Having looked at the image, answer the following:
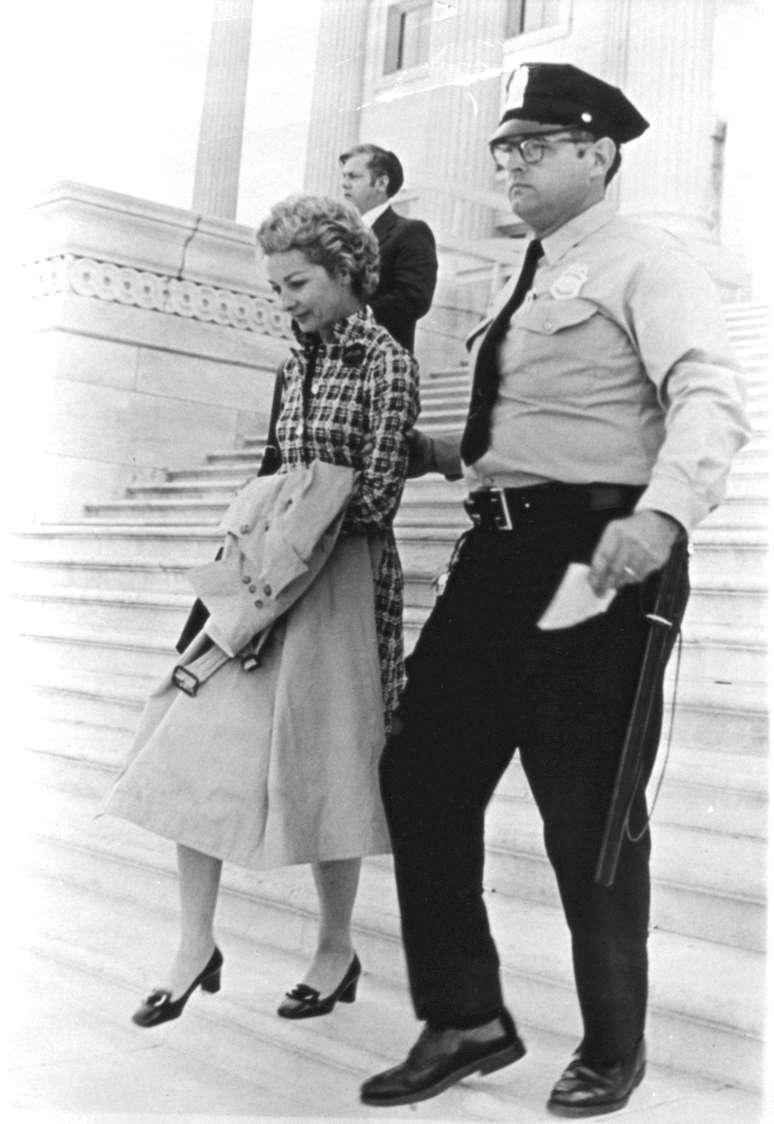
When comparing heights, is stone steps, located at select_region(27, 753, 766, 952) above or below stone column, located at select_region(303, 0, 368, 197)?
below

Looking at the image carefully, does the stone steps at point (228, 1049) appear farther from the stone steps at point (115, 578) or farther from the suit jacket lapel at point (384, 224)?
the suit jacket lapel at point (384, 224)

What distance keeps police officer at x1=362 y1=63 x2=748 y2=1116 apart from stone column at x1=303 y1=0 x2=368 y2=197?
52 cm

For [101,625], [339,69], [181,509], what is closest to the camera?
[339,69]

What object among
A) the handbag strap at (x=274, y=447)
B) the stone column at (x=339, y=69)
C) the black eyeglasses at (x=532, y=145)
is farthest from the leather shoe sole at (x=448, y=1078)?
the stone column at (x=339, y=69)

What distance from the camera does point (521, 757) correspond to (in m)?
2.27

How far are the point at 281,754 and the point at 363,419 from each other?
637mm

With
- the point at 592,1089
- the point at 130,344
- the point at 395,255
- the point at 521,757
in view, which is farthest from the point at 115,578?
the point at 592,1089

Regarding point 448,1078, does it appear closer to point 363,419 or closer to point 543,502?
point 543,502

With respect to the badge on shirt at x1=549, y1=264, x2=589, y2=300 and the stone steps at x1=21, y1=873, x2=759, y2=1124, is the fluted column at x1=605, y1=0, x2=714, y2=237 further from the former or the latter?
the stone steps at x1=21, y1=873, x2=759, y2=1124

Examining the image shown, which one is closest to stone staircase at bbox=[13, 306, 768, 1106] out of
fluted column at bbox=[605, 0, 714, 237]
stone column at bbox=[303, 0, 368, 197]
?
fluted column at bbox=[605, 0, 714, 237]

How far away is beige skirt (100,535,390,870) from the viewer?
258 cm

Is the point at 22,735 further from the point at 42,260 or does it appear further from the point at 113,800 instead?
the point at 42,260

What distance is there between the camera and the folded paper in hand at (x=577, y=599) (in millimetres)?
2023

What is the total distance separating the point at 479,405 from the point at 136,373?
397 cm
